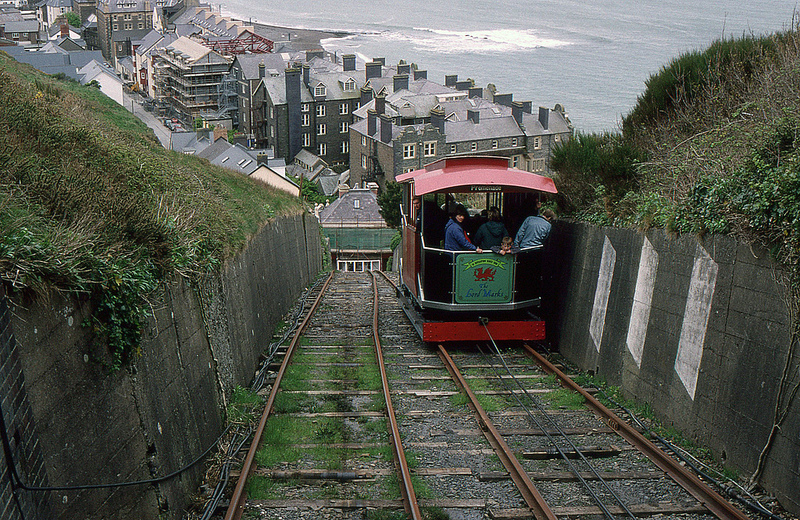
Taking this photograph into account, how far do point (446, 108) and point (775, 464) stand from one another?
224ft

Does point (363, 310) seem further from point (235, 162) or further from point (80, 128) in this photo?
point (235, 162)

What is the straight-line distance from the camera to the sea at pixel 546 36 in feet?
182

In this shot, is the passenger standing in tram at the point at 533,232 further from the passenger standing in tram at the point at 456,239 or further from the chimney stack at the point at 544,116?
the chimney stack at the point at 544,116

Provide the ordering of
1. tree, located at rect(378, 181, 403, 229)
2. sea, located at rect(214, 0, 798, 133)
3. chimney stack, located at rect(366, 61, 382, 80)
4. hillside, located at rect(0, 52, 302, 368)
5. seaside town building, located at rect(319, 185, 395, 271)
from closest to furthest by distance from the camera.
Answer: hillside, located at rect(0, 52, 302, 368) → seaside town building, located at rect(319, 185, 395, 271) → sea, located at rect(214, 0, 798, 133) → tree, located at rect(378, 181, 403, 229) → chimney stack, located at rect(366, 61, 382, 80)

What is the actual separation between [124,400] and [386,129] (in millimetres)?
65142

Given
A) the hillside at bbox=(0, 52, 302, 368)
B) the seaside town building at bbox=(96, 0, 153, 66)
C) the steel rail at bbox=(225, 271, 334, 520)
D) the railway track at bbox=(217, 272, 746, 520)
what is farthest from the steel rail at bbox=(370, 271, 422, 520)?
the seaside town building at bbox=(96, 0, 153, 66)

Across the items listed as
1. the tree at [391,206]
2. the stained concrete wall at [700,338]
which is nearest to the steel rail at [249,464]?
the stained concrete wall at [700,338]

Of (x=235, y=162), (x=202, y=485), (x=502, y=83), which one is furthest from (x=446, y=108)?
(x=202, y=485)

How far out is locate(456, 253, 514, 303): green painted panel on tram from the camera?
13.0 m

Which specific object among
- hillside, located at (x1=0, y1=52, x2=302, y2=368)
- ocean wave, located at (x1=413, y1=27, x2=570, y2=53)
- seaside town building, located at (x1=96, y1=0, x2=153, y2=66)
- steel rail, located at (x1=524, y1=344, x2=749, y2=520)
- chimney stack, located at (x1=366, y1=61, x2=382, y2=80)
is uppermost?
seaside town building, located at (x1=96, y1=0, x2=153, y2=66)

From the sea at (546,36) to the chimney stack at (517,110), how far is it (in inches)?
80.1

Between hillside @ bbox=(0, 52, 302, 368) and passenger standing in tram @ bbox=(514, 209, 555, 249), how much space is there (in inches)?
187

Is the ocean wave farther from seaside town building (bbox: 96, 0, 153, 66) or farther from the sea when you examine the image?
seaside town building (bbox: 96, 0, 153, 66)

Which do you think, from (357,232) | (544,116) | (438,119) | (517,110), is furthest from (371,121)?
(357,232)
